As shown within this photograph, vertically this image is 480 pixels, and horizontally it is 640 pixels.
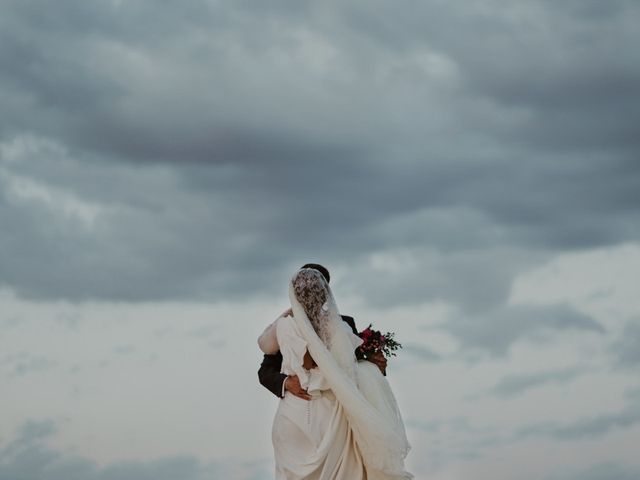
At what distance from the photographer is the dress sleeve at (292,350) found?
14.9 m

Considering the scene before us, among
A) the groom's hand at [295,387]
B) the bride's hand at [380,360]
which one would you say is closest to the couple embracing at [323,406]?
the groom's hand at [295,387]

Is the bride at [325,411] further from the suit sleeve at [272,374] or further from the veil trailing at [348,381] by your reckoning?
the suit sleeve at [272,374]

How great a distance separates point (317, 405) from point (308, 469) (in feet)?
2.30

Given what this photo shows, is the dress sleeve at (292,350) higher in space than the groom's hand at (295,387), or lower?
higher

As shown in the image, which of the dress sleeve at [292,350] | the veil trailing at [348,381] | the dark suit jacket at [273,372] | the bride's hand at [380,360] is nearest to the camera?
the veil trailing at [348,381]

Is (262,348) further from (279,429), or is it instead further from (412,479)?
(412,479)

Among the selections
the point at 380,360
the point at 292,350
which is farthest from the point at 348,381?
the point at 380,360

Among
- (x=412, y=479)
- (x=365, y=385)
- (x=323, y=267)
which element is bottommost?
(x=412, y=479)

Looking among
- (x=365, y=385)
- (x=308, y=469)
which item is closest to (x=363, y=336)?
(x=365, y=385)

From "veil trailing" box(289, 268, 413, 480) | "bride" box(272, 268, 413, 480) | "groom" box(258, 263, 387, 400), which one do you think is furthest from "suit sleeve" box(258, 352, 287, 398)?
"veil trailing" box(289, 268, 413, 480)

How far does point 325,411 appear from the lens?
1502cm

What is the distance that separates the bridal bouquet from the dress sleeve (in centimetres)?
84

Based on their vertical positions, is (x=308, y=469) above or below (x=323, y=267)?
below

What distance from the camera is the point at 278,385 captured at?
15000mm
